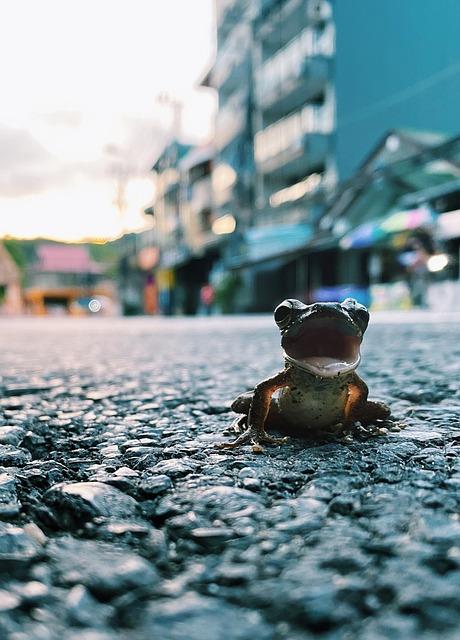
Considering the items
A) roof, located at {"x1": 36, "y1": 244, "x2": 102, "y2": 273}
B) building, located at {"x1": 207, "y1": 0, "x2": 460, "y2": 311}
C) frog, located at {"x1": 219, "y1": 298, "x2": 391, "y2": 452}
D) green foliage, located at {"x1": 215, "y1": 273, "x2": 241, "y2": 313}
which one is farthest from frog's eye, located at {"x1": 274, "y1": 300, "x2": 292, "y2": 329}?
roof, located at {"x1": 36, "y1": 244, "x2": 102, "y2": 273}

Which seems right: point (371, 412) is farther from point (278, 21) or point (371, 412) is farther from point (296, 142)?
point (278, 21)

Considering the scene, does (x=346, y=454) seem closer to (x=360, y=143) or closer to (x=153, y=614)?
(x=153, y=614)

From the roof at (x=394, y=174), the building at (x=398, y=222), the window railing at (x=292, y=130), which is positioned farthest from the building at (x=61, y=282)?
the roof at (x=394, y=174)

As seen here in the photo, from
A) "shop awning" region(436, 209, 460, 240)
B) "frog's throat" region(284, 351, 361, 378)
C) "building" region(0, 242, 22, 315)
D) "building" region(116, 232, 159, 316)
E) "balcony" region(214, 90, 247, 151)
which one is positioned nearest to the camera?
"frog's throat" region(284, 351, 361, 378)

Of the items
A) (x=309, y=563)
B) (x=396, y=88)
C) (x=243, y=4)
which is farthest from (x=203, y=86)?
(x=309, y=563)

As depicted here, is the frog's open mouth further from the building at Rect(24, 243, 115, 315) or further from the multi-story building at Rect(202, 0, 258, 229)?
the building at Rect(24, 243, 115, 315)
